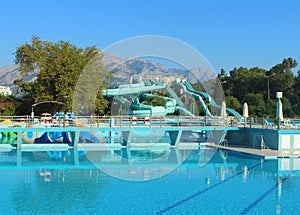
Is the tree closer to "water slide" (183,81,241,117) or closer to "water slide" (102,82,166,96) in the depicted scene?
"water slide" (102,82,166,96)

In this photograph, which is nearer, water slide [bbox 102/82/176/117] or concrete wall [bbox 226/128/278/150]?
concrete wall [bbox 226/128/278/150]

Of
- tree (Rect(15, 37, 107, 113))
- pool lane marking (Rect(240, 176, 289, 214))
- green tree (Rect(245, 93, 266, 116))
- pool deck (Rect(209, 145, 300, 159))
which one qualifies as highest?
tree (Rect(15, 37, 107, 113))

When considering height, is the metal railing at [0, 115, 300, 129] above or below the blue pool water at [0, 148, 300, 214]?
above

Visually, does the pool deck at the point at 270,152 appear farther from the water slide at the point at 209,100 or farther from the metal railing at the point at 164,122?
the water slide at the point at 209,100

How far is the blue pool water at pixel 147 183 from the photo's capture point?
28.1 feet

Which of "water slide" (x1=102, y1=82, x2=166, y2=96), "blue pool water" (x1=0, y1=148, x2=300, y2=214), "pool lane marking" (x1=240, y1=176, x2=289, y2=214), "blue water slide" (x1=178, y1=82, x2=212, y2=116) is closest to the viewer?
"pool lane marking" (x1=240, y1=176, x2=289, y2=214)

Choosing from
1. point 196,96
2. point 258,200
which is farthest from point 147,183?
point 196,96

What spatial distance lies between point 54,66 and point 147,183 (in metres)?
17.8

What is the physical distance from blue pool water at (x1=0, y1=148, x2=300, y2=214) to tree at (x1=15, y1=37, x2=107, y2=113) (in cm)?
965

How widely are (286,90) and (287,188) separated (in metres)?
29.7

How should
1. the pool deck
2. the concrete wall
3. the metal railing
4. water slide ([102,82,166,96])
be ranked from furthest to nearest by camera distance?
water slide ([102,82,166,96]) < the metal railing < the concrete wall < the pool deck

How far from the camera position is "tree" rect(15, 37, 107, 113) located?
26.3 meters

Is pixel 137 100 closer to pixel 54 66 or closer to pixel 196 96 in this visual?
pixel 196 96

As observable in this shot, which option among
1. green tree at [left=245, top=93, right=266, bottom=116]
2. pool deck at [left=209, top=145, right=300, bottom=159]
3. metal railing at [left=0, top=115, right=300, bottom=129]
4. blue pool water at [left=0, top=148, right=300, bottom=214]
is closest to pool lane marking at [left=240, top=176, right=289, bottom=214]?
blue pool water at [left=0, top=148, right=300, bottom=214]
